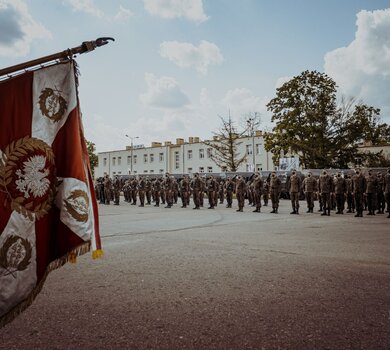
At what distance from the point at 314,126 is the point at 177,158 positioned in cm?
3057

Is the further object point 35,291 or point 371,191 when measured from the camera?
point 371,191

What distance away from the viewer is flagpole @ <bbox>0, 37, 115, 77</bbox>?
2.84 m

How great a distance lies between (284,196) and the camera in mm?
32062

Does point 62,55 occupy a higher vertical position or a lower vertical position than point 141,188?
higher

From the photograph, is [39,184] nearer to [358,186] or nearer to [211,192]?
[358,186]

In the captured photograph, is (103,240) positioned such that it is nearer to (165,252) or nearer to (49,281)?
(165,252)

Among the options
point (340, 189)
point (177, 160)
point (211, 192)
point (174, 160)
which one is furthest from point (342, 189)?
point (174, 160)

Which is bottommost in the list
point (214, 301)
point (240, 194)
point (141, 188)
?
point (214, 301)

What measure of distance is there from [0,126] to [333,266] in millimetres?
5095

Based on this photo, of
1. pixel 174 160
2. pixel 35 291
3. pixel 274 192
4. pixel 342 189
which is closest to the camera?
pixel 35 291

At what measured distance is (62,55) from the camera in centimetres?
303

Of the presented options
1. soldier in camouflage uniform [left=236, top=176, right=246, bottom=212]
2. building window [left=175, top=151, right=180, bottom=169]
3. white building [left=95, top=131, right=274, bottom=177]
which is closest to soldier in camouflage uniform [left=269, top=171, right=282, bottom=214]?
soldier in camouflage uniform [left=236, top=176, right=246, bottom=212]

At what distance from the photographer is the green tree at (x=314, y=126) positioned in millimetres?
38094

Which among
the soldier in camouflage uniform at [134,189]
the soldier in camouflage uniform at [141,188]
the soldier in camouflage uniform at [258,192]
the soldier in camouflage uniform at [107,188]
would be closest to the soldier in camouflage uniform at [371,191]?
the soldier in camouflage uniform at [258,192]
